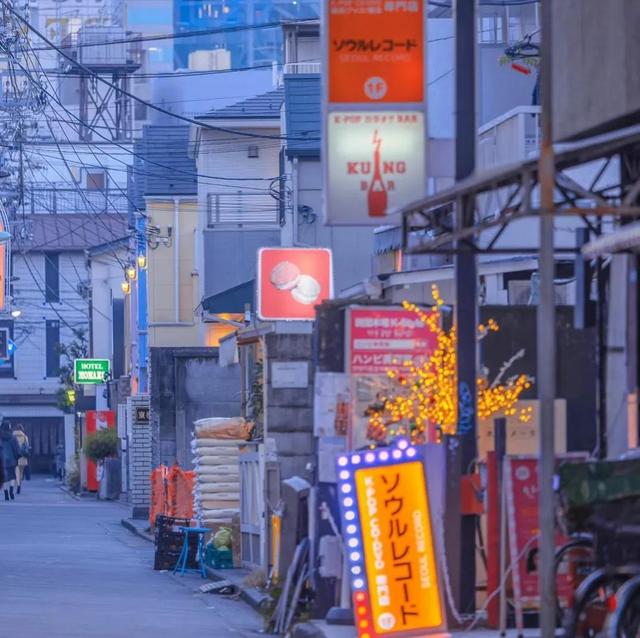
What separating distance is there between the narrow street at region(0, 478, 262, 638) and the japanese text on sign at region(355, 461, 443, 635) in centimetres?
293

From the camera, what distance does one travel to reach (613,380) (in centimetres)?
1495

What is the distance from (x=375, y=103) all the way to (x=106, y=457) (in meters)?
37.8

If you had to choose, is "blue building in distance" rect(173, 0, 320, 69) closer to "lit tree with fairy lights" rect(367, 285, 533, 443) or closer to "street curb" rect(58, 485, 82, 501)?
"street curb" rect(58, 485, 82, 501)

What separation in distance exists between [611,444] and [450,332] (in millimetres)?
2233

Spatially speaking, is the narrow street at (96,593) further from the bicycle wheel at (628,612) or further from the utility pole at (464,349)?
Answer: the bicycle wheel at (628,612)

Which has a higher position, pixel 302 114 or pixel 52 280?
pixel 302 114

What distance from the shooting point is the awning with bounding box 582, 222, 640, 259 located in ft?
35.0

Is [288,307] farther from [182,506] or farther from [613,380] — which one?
[182,506]

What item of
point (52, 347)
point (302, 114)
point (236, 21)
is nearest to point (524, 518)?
point (302, 114)

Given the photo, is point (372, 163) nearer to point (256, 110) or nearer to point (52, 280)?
point (256, 110)

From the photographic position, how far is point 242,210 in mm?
40562

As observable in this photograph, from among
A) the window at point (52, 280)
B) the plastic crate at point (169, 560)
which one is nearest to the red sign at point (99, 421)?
the window at point (52, 280)

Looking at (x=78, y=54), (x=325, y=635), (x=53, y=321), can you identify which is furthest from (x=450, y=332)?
(x=53, y=321)

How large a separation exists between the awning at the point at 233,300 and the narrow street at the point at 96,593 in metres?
6.44
